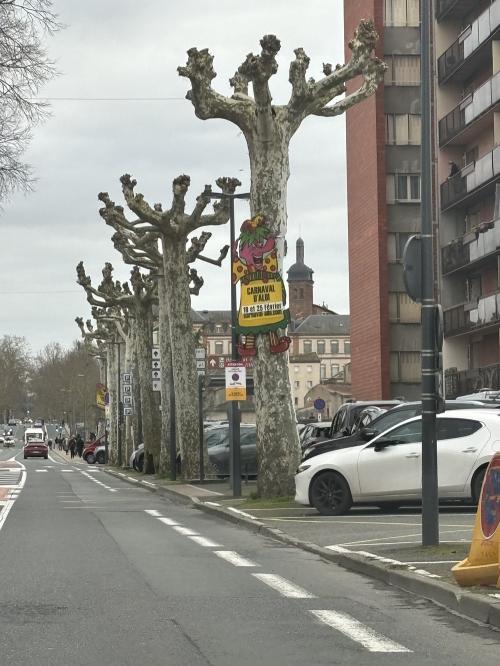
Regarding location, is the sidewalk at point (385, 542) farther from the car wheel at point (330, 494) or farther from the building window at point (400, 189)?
the building window at point (400, 189)

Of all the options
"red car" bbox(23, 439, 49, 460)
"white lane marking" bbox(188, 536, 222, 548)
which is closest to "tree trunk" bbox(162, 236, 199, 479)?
"white lane marking" bbox(188, 536, 222, 548)

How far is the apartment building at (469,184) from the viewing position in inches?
2007

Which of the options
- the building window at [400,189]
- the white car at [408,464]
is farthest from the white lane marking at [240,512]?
the building window at [400,189]

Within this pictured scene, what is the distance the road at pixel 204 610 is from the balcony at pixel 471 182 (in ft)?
113

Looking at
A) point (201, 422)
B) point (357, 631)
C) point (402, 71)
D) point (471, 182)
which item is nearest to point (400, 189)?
point (402, 71)

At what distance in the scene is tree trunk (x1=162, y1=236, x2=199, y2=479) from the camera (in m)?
42.0

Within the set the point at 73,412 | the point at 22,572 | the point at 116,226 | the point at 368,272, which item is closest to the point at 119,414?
the point at 368,272

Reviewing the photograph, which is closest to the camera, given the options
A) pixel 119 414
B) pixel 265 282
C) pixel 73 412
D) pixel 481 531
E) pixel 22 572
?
pixel 481 531

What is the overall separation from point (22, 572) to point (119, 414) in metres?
62.6

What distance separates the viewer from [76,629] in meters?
9.45

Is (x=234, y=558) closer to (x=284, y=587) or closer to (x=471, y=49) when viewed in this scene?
(x=284, y=587)

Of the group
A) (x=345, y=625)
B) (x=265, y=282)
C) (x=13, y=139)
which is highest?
(x=13, y=139)

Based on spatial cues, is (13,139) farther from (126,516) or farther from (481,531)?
(481,531)

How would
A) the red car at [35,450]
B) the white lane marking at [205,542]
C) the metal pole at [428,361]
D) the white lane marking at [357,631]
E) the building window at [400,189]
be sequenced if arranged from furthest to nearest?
the red car at [35,450]
the building window at [400,189]
the white lane marking at [205,542]
the metal pole at [428,361]
the white lane marking at [357,631]
